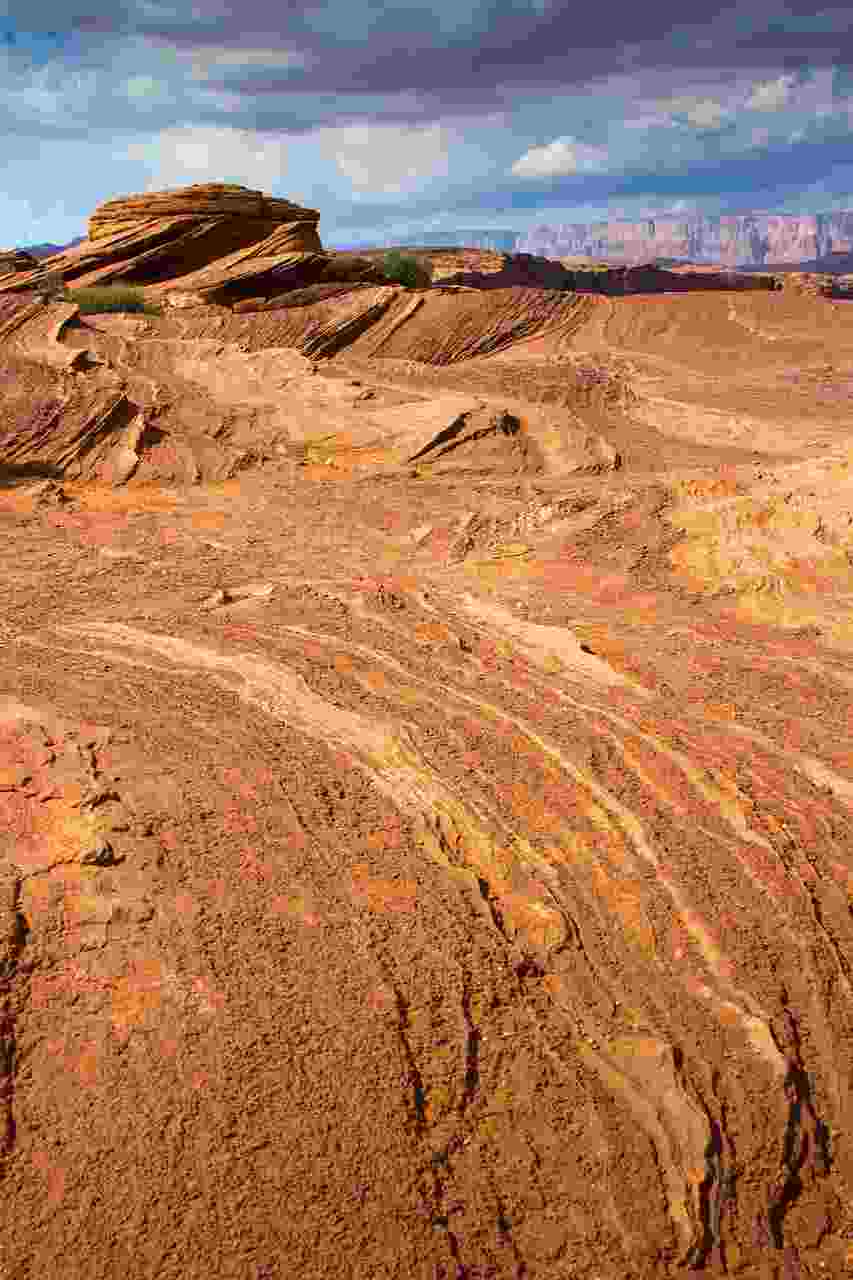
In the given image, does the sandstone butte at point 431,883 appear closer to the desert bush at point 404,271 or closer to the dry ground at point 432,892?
the dry ground at point 432,892

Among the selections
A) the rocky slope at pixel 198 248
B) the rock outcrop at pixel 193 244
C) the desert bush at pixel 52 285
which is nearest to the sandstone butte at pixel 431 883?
the desert bush at pixel 52 285

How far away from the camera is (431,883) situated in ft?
13.3

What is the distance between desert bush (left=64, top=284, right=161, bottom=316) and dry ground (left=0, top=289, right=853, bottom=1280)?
32.4 ft

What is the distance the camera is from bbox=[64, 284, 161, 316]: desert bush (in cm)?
1759

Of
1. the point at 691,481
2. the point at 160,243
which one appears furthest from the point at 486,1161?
the point at 160,243

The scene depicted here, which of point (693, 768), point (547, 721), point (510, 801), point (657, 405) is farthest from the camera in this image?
point (657, 405)

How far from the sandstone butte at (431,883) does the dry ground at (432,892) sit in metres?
0.01

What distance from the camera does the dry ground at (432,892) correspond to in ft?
9.80

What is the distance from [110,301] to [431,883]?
16283mm

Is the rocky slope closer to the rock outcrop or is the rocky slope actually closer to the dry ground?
the rock outcrop

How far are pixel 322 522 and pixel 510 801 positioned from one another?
488 centimetres

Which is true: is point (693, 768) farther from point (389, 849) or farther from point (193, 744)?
point (193, 744)

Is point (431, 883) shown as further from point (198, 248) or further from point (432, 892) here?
point (198, 248)

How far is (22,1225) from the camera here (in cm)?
276
